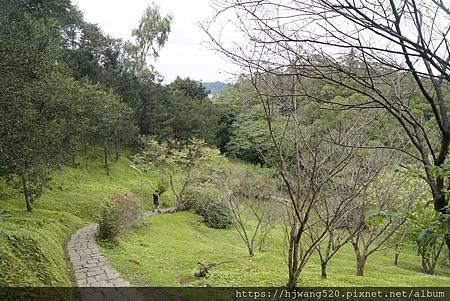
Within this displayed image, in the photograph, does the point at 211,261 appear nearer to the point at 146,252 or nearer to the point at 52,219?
the point at 146,252

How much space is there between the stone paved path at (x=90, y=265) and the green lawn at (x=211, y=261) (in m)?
0.39

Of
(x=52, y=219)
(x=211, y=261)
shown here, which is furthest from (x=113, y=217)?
(x=211, y=261)

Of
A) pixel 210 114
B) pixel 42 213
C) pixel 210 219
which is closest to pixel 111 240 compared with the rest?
pixel 42 213

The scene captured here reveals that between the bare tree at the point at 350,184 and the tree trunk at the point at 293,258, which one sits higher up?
the bare tree at the point at 350,184

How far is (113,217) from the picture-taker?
12570mm

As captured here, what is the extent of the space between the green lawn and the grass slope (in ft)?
6.37

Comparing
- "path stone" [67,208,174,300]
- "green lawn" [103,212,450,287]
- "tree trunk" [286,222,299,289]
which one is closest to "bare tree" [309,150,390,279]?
"tree trunk" [286,222,299,289]

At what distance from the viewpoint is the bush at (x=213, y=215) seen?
22.0 m

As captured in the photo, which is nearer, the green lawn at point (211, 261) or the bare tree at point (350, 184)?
the bare tree at point (350, 184)

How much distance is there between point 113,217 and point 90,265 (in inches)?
146

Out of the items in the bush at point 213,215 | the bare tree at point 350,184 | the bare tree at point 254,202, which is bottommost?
the bush at point 213,215

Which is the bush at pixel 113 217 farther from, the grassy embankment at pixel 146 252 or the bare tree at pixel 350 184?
the bare tree at pixel 350 184

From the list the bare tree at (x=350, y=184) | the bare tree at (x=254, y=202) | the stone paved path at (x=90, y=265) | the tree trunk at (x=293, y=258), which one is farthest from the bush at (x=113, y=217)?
the tree trunk at (x=293, y=258)

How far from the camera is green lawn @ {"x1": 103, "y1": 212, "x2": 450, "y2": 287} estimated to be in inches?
359
